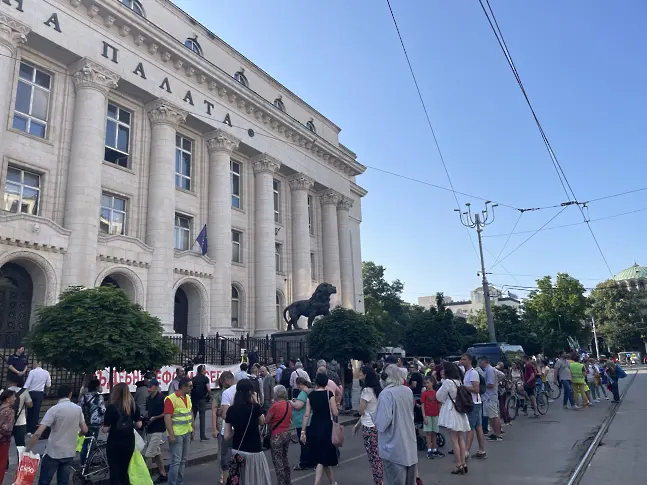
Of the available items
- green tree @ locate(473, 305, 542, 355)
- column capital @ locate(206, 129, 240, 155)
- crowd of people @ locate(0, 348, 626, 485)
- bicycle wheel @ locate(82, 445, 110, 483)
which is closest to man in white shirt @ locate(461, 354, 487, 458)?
crowd of people @ locate(0, 348, 626, 485)

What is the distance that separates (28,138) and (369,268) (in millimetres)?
56414

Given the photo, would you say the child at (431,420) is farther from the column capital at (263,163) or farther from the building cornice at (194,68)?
the column capital at (263,163)

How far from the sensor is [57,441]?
638 centimetres

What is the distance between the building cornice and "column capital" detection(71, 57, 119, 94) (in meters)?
2.04

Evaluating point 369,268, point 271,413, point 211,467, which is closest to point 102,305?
point 211,467

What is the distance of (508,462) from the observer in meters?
8.55

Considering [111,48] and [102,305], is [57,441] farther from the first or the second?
[111,48]

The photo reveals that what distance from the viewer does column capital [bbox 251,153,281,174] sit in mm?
30328

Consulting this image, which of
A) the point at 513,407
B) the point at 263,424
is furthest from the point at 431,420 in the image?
the point at 513,407

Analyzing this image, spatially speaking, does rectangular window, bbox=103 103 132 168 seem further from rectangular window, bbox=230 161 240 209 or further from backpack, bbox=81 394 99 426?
backpack, bbox=81 394 99 426

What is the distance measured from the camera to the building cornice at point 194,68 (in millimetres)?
21234

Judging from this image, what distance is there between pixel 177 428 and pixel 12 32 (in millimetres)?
17496

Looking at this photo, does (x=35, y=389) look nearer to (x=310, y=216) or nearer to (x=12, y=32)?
(x=12, y=32)

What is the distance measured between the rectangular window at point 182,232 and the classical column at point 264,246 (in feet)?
15.6
